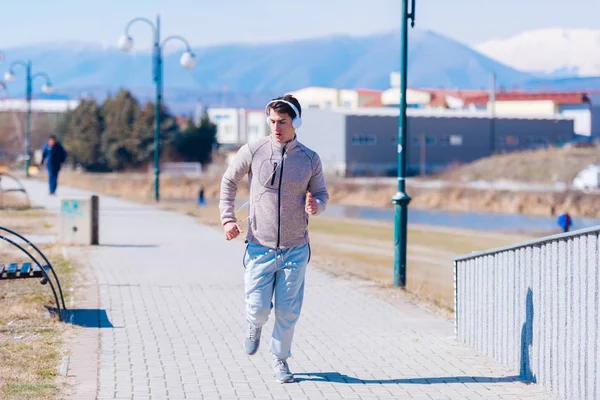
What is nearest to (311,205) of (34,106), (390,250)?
(390,250)

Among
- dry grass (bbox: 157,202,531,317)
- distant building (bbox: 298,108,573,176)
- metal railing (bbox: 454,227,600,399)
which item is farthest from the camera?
distant building (bbox: 298,108,573,176)

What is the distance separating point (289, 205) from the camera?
756cm

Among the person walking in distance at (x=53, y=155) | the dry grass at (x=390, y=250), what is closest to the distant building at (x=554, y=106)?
the dry grass at (x=390, y=250)

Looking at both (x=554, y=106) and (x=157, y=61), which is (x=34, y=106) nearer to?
(x=554, y=106)

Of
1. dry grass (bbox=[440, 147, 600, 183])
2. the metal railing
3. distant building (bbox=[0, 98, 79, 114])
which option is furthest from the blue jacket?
distant building (bbox=[0, 98, 79, 114])

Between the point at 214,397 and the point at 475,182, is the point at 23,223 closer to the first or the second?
the point at 214,397

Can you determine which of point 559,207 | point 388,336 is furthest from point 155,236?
point 559,207

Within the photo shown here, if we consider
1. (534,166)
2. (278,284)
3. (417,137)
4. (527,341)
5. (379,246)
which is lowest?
(379,246)

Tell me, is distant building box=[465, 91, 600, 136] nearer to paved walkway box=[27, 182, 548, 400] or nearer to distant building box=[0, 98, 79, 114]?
distant building box=[0, 98, 79, 114]

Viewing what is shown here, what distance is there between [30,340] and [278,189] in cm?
277

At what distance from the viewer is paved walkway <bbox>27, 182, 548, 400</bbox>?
753 centimetres

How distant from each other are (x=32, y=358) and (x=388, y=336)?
3109mm

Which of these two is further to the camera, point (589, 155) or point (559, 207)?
point (589, 155)

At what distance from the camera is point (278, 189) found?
7.55 meters
